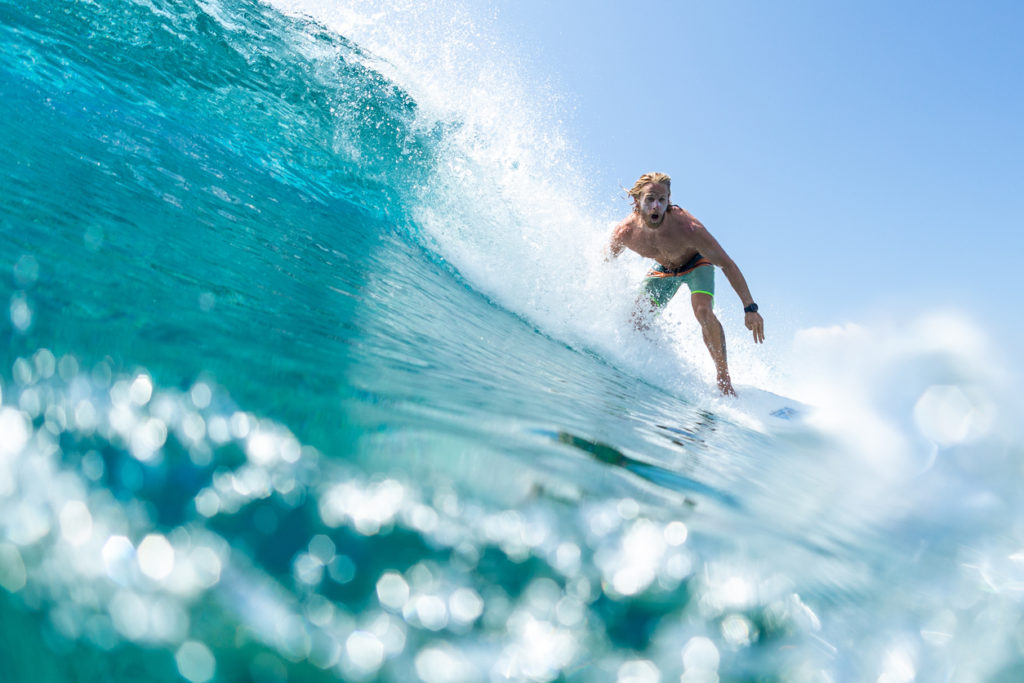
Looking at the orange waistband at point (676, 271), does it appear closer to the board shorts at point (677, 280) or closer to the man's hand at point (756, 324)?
the board shorts at point (677, 280)

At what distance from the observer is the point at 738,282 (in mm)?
5340

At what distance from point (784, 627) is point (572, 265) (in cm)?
Result: 543

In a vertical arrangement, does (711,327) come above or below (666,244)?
below

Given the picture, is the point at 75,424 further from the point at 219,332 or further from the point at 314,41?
the point at 314,41

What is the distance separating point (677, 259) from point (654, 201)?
0.69 metres

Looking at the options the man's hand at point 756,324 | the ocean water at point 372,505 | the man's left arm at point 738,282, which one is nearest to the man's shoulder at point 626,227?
the man's left arm at point 738,282

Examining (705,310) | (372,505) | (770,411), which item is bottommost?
(372,505)

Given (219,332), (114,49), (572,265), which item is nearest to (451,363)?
(219,332)

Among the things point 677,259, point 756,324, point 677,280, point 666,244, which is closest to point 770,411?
point 756,324

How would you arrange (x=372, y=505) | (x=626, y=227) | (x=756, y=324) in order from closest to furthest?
(x=372, y=505), (x=756, y=324), (x=626, y=227)

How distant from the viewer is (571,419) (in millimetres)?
1767

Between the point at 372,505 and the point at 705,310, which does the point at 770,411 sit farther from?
the point at 372,505

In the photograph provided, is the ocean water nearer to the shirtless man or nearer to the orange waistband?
the shirtless man

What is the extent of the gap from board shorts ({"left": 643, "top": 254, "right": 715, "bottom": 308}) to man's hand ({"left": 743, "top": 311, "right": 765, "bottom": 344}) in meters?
0.46
